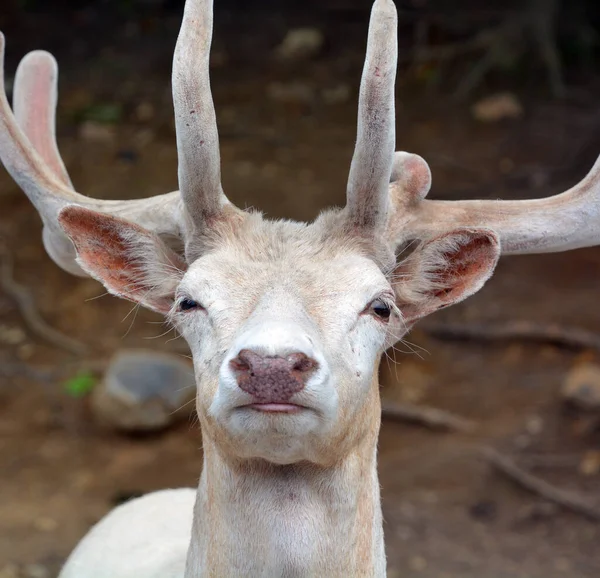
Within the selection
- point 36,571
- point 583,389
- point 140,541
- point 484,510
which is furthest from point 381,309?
point 583,389

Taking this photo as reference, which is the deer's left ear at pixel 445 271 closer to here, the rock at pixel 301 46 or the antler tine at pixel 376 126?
the antler tine at pixel 376 126

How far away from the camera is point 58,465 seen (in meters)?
8.07

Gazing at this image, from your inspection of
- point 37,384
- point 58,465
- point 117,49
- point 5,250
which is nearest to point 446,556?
point 58,465

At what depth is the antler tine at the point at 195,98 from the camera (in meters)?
3.25

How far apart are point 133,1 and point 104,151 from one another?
95.9 inches

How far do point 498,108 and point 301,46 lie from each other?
2.46m

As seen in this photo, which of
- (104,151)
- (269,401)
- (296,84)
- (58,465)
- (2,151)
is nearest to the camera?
(269,401)

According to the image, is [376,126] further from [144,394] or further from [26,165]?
[144,394]

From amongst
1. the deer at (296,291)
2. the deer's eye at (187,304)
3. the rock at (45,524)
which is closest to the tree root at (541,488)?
the rock at (45,524)

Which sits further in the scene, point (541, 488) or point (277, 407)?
point (541, 488)

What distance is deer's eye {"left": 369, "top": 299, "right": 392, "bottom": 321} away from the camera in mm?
3309

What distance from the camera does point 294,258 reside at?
3344 mm

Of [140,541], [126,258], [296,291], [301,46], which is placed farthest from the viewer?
[301,46]

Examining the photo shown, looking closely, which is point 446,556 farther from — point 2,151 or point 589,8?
point 589,8
